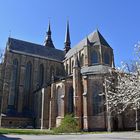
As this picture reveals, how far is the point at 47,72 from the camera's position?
162ft

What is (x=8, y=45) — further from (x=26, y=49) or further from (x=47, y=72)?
(x=47, y=72)

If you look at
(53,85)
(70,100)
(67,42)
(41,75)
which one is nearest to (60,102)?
(70,100)

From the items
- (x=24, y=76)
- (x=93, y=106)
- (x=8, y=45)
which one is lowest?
(x=93, y=106)

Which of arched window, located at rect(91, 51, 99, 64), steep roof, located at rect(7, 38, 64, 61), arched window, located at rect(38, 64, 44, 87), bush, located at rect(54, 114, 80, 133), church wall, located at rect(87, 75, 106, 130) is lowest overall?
bush, located at rect(54, 114, 80, 133)

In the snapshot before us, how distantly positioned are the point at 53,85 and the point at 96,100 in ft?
29.4

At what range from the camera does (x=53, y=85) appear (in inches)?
1523

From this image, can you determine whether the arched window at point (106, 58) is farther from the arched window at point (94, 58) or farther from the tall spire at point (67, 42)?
the tall spire at point (67, 42)

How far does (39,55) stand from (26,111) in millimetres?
13159

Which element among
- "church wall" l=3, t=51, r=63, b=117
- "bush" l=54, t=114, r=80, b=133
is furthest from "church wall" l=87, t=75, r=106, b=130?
"church wall" l=3, t=51, r=63, b=117

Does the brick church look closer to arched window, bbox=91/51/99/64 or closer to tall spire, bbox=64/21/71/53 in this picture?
arched window, bbox=91/51/99/64

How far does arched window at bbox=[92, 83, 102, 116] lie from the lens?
32.6m

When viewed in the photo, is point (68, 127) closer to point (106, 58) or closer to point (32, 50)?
point (106, 58)

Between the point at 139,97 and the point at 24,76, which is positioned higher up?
the point at 24,76

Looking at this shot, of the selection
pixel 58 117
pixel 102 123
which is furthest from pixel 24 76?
pixel 102 123
